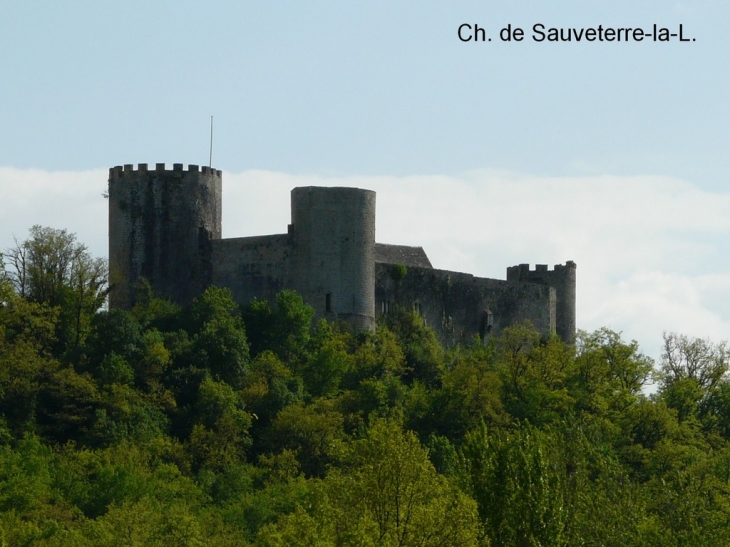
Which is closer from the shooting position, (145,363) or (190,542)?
(190,542)

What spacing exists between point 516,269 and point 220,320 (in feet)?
57.6

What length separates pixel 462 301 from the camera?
252ft

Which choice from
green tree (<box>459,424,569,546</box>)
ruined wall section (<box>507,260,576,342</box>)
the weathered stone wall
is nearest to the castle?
the weathered stone wall

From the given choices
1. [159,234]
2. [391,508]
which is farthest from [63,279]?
[391,508]

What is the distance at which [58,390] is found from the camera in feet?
216

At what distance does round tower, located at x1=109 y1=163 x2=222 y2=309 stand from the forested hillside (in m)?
0.92

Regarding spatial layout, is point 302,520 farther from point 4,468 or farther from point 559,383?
point 559,383

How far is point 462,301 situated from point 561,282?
7.47 m

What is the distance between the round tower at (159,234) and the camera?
71.8 metres

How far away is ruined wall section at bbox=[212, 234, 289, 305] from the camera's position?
71.7 metres

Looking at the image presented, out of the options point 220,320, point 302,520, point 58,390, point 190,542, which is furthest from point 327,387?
point 302,520

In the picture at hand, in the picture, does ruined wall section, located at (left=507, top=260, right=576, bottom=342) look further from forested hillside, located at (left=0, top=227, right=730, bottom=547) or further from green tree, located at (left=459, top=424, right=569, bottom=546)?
green tree, located at (left=459, top=424, right=569, bottom=546)

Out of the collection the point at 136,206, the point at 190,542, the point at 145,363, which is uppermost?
the point at 136,206

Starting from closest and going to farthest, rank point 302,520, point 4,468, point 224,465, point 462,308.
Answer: point 302,520
point 4,468
point 224,465
point 462,308
